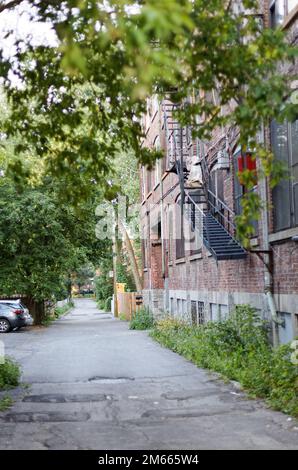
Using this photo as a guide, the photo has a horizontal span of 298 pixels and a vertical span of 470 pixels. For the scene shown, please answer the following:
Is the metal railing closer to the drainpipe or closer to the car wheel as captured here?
the drainpipe

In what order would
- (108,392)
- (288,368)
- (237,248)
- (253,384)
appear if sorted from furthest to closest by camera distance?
(237,248), (108,392), (253,384), (288,368)

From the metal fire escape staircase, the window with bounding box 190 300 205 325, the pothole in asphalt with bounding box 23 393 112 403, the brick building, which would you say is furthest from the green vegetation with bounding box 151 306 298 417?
the pothole in asphalt with bounding box 23 393 112 403

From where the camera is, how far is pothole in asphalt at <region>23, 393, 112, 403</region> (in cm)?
1045

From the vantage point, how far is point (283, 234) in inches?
457

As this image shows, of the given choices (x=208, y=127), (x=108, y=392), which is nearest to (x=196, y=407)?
(x=108, y=392)

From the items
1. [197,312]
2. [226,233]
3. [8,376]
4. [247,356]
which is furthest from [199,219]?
[8,376]

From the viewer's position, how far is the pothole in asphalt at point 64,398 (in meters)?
10.4

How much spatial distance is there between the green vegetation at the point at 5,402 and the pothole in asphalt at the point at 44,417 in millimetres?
426

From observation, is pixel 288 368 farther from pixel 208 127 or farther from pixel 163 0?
pixel 163 0

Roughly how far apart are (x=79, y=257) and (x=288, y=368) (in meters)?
27.8

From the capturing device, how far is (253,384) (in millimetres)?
10422

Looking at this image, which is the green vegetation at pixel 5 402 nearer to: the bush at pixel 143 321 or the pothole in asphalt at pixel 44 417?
the pothole in asphalt at pixel 44 417

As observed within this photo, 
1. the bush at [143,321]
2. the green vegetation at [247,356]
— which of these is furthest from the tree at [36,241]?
the green vegetation at [247,356]

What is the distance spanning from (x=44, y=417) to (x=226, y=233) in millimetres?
8203
